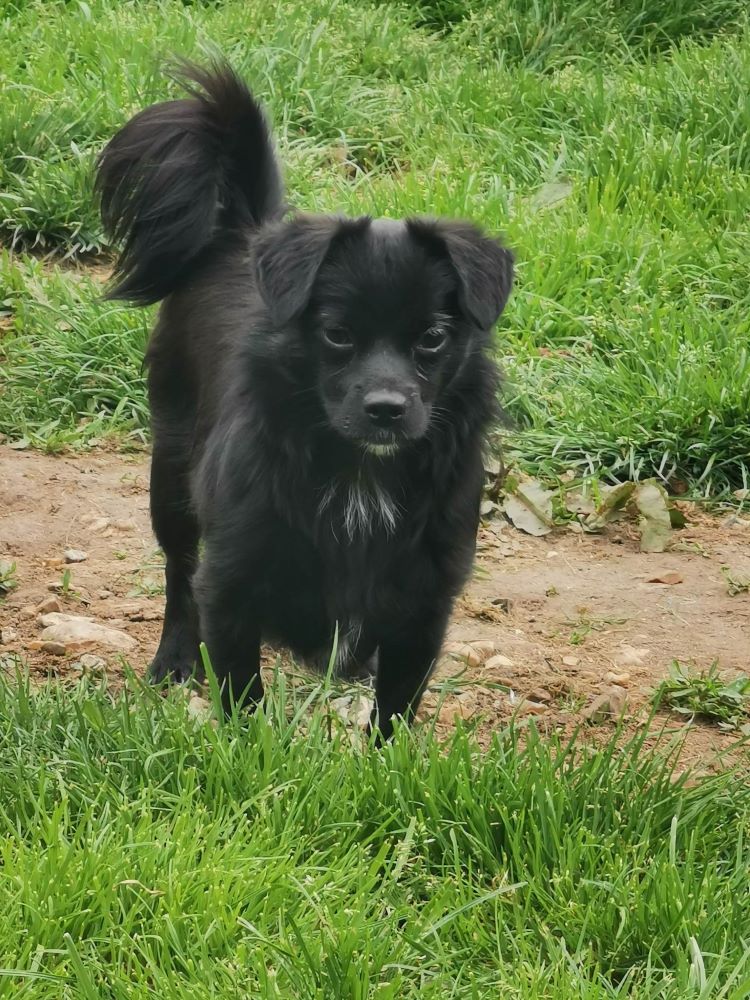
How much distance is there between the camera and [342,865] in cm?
263

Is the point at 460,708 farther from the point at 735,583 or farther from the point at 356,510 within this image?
the point at 735,583

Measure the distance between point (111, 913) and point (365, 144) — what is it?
483 centimetres

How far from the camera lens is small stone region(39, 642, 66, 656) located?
3890mm

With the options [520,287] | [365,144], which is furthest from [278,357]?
[365,144]

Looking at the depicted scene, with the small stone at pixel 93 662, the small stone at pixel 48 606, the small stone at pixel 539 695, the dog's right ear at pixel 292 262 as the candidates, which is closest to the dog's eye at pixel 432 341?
the dog's right ear at pixel 292 262

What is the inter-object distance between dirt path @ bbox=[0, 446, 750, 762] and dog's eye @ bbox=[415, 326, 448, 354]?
0.99 meters

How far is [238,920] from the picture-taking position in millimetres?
2432

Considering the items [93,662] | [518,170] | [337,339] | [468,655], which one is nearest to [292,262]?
[337,339]

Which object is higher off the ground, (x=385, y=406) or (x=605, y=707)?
(x=385, y=406)

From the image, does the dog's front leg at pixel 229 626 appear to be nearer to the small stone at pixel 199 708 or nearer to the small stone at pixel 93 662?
the small stone at pixel 199 708

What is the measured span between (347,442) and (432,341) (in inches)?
12.1

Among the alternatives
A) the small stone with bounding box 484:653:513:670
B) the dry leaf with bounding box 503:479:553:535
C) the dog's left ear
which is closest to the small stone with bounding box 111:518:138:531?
the dry leaf with bounding box 503:479:553:535

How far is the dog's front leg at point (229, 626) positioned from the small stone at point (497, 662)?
0.81 metres

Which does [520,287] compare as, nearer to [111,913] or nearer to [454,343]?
[454,343]
